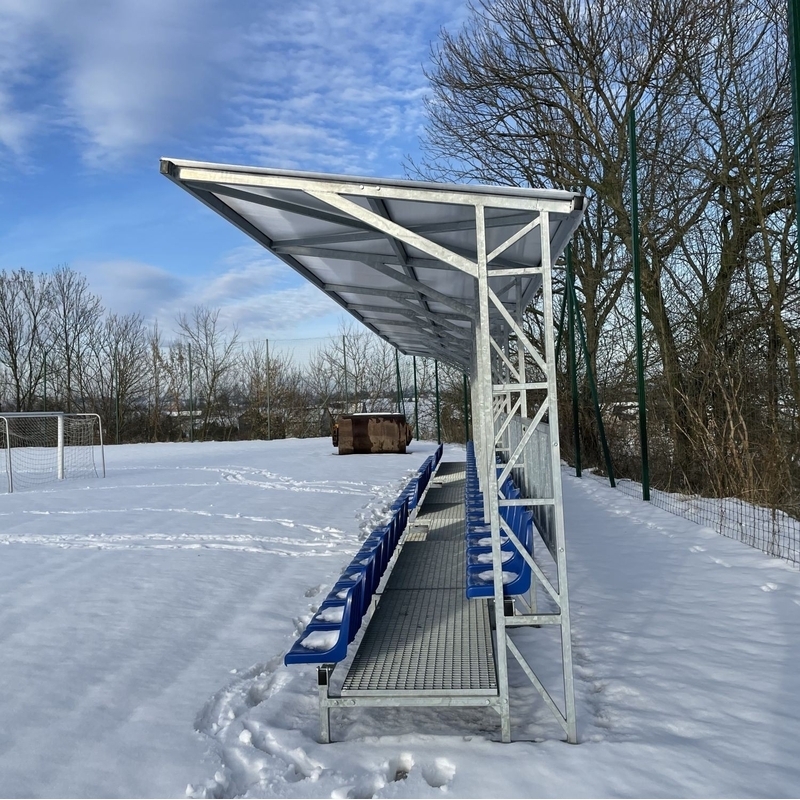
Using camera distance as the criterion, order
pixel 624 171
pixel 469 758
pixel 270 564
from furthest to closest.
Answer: pixel 624 171
pixel 270 564
pixel 469 758

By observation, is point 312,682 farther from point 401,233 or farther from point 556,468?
point 401,233

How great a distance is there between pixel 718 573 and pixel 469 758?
3.65 m

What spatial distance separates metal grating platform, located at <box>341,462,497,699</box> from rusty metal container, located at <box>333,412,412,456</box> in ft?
40.7

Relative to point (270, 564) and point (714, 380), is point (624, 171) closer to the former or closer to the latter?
point (714, 380)

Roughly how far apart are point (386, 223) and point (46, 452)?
70.0 ft

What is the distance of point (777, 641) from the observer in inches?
157

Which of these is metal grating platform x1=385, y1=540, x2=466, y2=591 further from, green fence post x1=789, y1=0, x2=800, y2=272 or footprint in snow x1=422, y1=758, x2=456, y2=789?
green fence post x1=789, y1=0, x2=800, y2=272

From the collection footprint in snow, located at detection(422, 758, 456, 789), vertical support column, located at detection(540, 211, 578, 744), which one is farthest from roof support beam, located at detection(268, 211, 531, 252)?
footprint in snow, located at detection(422, 758, 456, 789)

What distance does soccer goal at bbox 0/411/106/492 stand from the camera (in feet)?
43.9

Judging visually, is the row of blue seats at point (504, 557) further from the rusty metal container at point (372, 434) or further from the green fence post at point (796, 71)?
the rusty metal container at point (372, 434)

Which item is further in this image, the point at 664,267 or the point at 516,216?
the point at 664,267

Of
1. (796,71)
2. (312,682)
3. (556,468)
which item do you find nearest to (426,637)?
(312,682)

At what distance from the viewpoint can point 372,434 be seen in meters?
18.7

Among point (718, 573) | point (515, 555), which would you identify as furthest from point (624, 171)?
point (515, 555)
